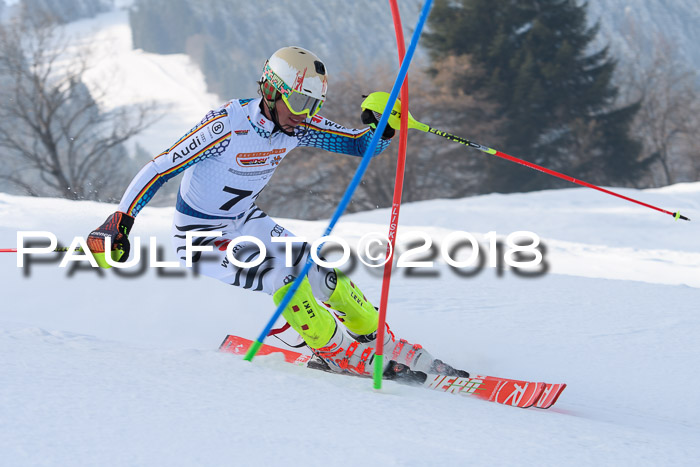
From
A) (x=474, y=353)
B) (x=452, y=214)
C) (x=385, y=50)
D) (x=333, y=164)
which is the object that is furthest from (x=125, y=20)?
(x=474, y=353)

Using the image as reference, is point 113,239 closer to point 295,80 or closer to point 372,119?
point 295,80

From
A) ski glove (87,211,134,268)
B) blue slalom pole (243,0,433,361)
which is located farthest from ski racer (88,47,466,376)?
blue slalom pole (243,0,433,361)

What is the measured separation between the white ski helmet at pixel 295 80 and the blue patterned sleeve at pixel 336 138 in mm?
432

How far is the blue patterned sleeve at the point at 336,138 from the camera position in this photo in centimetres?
377

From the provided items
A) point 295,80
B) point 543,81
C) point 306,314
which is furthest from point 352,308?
point 543,81

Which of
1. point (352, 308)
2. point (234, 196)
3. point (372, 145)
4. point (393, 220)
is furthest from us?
point (352, 308)

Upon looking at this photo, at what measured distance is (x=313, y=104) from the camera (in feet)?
10.9

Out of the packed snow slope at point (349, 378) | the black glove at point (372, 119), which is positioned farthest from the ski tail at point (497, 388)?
the black glove at point (372, 119)

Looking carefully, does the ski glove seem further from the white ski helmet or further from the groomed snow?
the white ski helmet

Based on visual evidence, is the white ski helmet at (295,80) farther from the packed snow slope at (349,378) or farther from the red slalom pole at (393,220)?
the packed snow slope at (349,378)

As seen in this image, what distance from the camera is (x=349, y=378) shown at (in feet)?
10.1

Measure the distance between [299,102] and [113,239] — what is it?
105 centimetres

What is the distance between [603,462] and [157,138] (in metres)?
69.1

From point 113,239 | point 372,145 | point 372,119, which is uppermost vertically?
point 372,119
